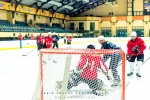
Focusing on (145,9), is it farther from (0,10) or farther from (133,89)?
(133,89)

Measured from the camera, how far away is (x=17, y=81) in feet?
19.6

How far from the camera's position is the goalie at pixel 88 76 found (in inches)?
160

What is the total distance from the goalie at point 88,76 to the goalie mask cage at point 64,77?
84mm

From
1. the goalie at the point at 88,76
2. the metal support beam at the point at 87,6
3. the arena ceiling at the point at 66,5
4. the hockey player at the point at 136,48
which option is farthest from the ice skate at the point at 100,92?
the metal support beam at the point at 87,6

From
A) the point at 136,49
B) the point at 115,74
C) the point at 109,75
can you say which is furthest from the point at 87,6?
the point at 115,74

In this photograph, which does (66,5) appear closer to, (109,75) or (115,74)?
(109,75)

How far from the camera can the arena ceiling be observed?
28725 millimetres

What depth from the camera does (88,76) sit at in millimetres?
4094

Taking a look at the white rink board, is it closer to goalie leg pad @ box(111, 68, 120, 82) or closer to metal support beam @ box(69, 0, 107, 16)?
goalie leg pad @ box(111, 68, 120, 82)

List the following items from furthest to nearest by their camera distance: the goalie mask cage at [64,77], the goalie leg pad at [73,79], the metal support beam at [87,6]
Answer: the metal support beam at [87,6] < the goalie leg pad at [73,79] < the goalie mask cage at [64,77]

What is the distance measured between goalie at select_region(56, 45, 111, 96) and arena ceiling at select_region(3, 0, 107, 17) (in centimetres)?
2101

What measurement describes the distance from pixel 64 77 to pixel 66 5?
3084cm

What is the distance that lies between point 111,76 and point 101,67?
0.42 metres

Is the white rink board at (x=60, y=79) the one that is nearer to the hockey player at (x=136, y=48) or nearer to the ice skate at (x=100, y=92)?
the ice skate at (x=100, y=92)
